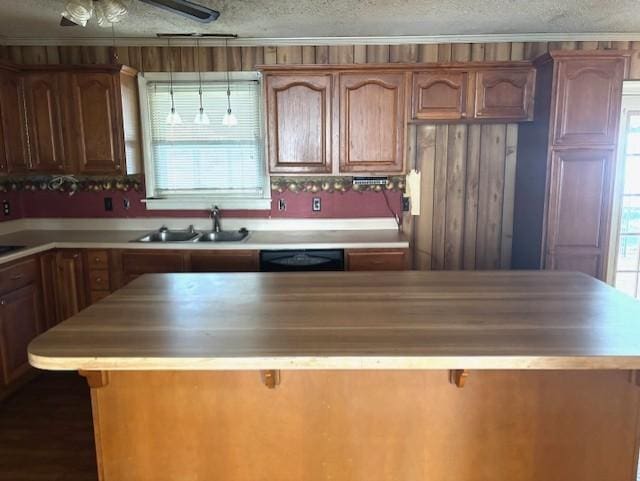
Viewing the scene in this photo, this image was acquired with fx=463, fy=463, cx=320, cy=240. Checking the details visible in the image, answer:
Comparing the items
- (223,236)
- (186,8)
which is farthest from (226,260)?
(186,8)

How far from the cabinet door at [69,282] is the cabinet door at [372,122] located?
2.06m

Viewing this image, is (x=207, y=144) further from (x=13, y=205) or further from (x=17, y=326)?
(x=17, y=326)

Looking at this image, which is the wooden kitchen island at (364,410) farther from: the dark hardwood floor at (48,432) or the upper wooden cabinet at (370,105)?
the upper wooden cabinet at (370,105)

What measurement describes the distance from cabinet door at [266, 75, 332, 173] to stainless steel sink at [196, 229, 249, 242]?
0.60 m

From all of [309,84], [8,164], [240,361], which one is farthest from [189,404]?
[8,164]

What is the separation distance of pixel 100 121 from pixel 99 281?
3.89 feet

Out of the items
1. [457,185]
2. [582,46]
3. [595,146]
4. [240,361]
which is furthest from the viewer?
[457,185]

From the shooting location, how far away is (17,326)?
304cm

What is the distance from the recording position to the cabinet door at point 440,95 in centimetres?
333

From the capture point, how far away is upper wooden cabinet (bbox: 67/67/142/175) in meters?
3.40

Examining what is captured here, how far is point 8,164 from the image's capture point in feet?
11.1

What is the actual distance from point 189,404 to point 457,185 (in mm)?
2854

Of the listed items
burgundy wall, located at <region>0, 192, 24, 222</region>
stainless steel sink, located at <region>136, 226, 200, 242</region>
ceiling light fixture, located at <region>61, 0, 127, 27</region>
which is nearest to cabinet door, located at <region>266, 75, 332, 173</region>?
stainless steel sink, located at <region>136, 226, 200, 242</region>

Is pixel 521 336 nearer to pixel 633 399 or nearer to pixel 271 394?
pixel 633 399
